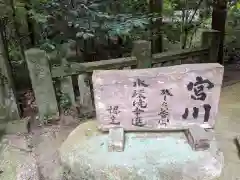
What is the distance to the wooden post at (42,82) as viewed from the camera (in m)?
3.20

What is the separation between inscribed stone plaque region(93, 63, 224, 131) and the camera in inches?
102

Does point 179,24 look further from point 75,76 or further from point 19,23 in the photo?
point 19,23

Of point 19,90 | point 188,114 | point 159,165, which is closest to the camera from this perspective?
point 159,165

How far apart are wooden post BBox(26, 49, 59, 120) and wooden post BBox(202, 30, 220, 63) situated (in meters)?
2.32

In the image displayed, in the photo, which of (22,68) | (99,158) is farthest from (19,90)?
(99,158)

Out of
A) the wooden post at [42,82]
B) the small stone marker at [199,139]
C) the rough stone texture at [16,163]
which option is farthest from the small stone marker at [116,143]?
the wooden post at [42,82]

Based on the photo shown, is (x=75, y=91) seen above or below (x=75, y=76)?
below

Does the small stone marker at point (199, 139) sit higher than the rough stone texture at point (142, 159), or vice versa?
the small stone marker at point (199, 139)

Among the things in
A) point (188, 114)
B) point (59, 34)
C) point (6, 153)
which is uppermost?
point (59, 34)

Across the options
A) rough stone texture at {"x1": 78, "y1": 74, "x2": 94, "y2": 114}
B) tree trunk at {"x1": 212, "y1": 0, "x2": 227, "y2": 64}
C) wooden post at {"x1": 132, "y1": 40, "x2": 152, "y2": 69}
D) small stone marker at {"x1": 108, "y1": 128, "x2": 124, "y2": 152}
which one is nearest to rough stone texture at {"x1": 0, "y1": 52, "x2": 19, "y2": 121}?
rough stone texture at {"x1": 78, "y1": 74, "x2": 94, "y2": 114}

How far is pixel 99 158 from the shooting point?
2604 mm

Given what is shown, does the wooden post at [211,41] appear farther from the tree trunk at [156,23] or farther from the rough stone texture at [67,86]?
the rough stone texture at [67,86]

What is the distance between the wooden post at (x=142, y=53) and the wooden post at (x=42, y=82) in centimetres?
111

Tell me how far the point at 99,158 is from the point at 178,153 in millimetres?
753
